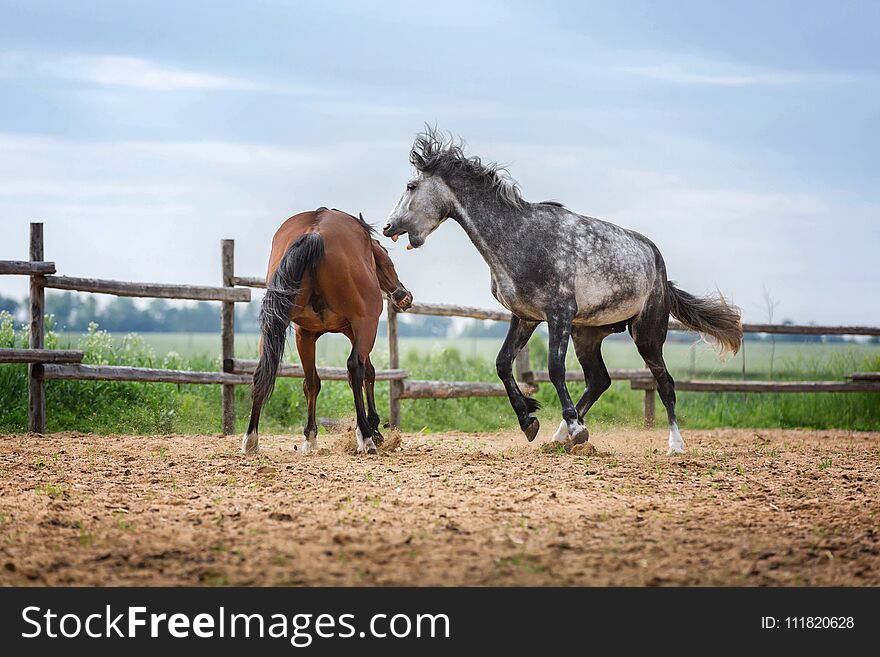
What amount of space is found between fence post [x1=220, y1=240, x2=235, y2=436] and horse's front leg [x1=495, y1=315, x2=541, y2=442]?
3.38 m

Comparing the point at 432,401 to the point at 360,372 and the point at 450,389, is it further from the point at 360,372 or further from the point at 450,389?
the point at 360,372

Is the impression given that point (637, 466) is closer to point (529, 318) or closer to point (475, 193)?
point (529, 318)

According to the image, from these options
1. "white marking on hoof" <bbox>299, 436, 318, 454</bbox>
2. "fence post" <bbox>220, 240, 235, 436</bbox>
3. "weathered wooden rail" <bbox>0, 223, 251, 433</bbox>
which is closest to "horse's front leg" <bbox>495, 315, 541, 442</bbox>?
"white marking on hoof" <bbox>299, 436, 318, 454</bbox>

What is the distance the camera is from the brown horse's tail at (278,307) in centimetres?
645

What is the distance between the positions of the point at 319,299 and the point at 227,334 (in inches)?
116

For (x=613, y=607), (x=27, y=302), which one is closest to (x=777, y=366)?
(x=27, y=302)

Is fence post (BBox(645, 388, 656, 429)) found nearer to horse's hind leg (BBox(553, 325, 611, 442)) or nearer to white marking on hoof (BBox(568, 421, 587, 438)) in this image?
horse's hind leg (BBox(553, 325, 611, 442))

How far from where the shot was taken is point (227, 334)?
375 inches

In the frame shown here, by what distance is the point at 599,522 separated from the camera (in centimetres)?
411

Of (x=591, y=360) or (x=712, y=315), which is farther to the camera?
(x=712, y=315)

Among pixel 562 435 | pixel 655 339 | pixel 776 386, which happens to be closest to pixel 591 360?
pixel 655 339

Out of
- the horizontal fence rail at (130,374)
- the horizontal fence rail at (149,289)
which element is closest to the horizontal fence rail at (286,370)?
the horizontal fence rail at (130,374)

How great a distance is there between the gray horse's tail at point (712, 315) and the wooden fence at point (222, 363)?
10.1 ft

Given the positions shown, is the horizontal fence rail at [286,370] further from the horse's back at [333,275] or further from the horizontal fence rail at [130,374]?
the horse's back at [333,275]
